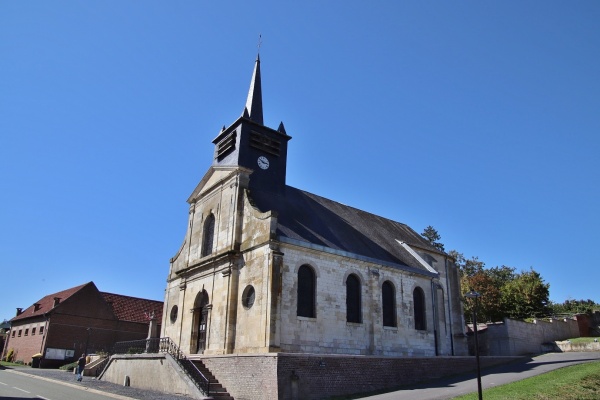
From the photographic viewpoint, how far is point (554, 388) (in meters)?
14.1

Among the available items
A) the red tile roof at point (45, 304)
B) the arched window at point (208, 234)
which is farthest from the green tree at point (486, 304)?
the red tile roof at point (45, 304)

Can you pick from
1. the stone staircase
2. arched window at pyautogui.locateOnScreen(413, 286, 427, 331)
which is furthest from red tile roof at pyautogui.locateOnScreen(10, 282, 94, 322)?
arched window at pyautogui.locateOnScreen(413, 286, 427, 331)

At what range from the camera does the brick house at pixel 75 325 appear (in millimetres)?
38875

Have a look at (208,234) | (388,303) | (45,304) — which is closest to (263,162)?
(208,234)

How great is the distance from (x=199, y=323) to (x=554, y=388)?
1531 cm

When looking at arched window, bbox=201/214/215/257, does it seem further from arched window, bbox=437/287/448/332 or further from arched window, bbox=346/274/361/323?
arched window, bbox=437/287/448/332

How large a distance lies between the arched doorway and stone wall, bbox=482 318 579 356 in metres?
18.2

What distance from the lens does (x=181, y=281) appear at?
24453mm

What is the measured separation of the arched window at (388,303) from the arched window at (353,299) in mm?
1875

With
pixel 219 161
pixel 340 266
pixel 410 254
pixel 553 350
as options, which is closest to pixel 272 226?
pixel 340 266

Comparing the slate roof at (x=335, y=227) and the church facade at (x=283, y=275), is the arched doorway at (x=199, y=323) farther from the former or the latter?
the slate roof at (x=335, y=227)

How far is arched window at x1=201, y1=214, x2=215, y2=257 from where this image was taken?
23547mm

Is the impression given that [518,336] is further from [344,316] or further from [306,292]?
[306,292]

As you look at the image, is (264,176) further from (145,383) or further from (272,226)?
(145,383)
